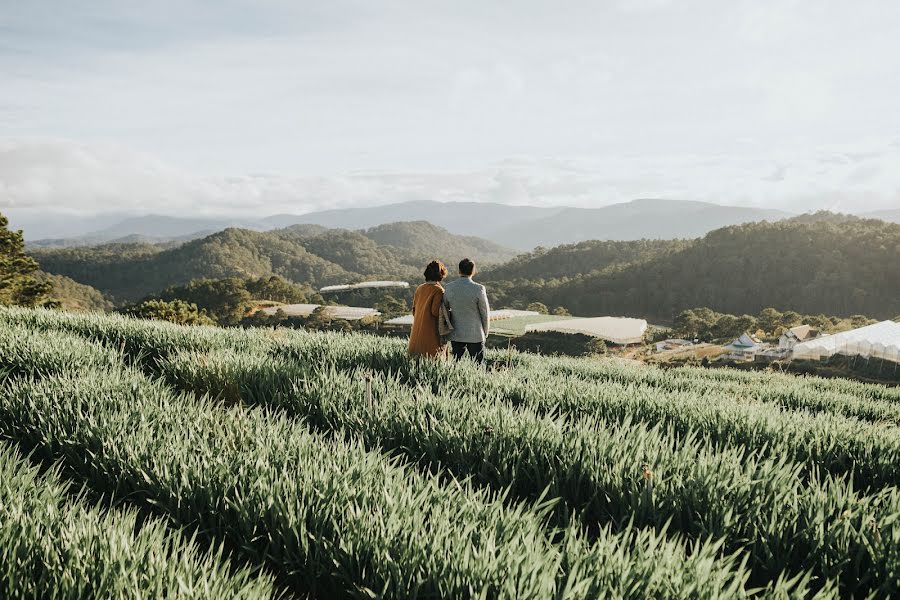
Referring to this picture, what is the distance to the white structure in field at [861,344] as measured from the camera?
40.4 m

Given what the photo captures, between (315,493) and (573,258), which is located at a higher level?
(573,258)

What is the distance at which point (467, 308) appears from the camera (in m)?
6.93

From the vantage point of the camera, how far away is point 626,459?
115 inches

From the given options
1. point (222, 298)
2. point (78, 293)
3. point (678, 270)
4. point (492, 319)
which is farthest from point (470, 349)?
point (78, 293)

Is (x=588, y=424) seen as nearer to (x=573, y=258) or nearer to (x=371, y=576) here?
(x=371, y=576)

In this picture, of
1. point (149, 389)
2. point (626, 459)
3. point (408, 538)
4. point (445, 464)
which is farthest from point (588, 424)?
Answer: point (149, 389)

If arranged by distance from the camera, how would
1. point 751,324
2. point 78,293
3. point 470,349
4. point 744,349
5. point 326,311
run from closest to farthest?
point 470,349 < point 744,349 < point 751,324 < point 326,311 < point 78,293

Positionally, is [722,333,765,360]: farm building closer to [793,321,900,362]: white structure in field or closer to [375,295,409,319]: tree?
[793,321,900,362]: white structure in field

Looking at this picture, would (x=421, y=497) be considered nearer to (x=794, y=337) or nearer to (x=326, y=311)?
(x=794, y=337)

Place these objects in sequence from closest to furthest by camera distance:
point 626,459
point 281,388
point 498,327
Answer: point 626,459 < point 281,388 < point 498,327

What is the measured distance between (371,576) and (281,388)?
2989mm

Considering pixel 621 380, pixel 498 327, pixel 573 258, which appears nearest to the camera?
pixel 621 380

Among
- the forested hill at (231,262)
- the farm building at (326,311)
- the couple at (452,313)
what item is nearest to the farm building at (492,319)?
the farm building at (326,311)

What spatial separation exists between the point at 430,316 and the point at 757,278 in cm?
10115
